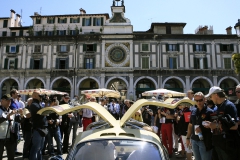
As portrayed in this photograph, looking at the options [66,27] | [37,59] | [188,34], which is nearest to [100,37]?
[66,27]

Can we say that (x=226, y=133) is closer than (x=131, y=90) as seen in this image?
Yes

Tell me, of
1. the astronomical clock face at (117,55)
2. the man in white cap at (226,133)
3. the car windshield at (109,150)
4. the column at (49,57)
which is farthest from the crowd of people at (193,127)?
the column at (49,57)

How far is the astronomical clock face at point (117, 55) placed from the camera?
32.1 m

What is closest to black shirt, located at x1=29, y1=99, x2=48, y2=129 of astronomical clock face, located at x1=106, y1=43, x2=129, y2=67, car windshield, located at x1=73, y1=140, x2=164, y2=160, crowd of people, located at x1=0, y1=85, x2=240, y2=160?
crowd of people, located at x1=0, y1=85, x2=240, y2=160

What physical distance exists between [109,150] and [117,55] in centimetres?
2967

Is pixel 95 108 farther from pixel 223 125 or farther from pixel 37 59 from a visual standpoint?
pixel 37 59

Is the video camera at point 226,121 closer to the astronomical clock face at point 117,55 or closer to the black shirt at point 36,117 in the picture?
the black shirt at point 36,117

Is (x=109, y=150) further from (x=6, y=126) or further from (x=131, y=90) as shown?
(x=131, y=90)

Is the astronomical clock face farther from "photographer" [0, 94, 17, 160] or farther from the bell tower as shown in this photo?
"photographer" [0, 94, 17, 160]

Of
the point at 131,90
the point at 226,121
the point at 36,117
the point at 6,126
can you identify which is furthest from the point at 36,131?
the point at 131,90

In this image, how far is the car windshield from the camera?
283 centimetres

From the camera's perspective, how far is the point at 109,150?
2.88 metres

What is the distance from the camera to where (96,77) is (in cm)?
3183

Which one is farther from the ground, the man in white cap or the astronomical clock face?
the astronomical clock face
